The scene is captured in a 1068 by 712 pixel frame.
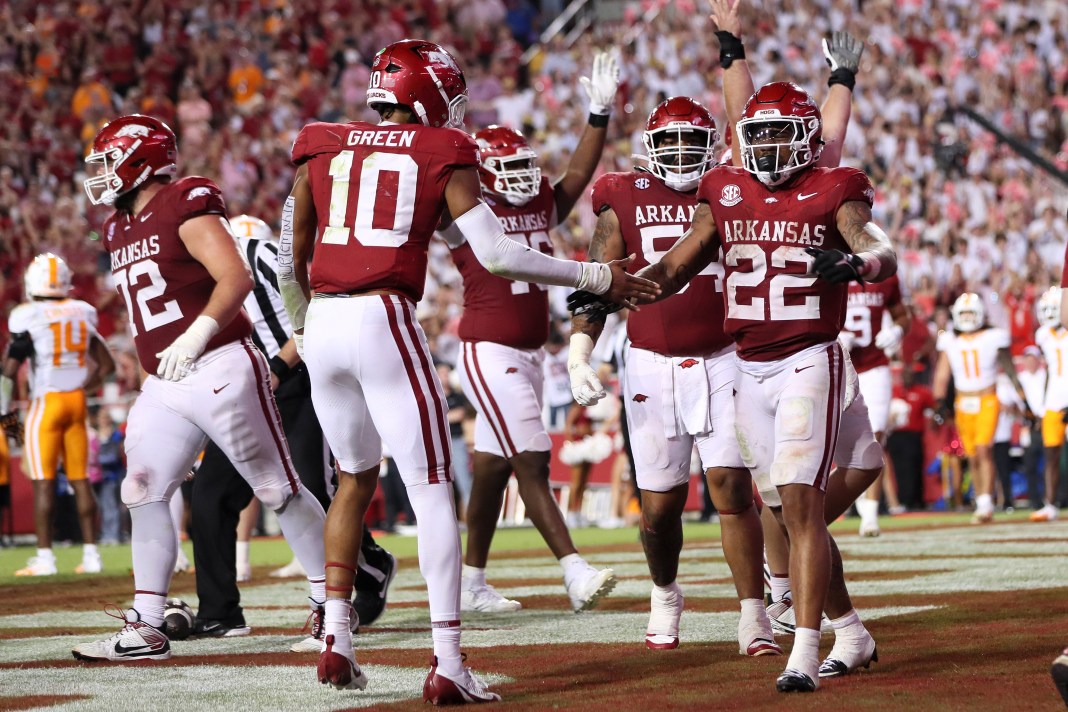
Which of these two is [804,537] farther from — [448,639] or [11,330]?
[11,330]

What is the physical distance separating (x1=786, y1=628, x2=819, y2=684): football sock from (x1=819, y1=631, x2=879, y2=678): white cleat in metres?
0.23

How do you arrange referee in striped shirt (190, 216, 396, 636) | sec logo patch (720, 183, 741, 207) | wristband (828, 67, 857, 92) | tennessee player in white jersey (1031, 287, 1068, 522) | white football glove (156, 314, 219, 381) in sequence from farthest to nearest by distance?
tennessee player in white jersey (1031, 287, 1068, 522) → referee in striped shirt (190, 216, 396, 636) → wristband (828, 67, 857, 92) → white football glove (156, 314, 219, 381) → sec logo patch (720, 183, 741, 207)

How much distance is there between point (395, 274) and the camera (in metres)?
4.81

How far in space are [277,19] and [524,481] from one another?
16.8 meters

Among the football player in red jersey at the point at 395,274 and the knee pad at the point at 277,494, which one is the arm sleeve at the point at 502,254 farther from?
the knee pad at the point at 277,494

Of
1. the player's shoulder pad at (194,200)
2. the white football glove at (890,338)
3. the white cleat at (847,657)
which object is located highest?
the player's shoulder pad at (194,200)

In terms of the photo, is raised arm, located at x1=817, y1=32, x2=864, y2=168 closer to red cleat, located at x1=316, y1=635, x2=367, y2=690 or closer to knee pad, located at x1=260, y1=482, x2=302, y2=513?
knee pad, located at x1=260, y1=482, x2=302, y2=513

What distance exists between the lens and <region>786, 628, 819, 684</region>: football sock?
467 centimetres

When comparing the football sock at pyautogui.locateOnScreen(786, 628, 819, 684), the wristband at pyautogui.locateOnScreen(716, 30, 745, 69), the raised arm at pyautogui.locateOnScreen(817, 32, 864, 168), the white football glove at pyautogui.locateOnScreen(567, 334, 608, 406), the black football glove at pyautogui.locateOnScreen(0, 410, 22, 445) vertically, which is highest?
the wristband at pyautogui.locateOnScreen(716, 30, 745, 69)

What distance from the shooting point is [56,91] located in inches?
778

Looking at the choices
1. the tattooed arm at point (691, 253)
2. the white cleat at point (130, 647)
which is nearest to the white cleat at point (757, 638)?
the tattooed arm at point (691, 253)

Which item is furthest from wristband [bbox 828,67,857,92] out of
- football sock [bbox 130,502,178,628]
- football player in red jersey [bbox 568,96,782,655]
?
football sock [bbox 130,502,178,628]

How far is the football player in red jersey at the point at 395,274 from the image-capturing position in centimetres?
476

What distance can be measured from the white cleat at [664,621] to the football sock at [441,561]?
1.27 m
